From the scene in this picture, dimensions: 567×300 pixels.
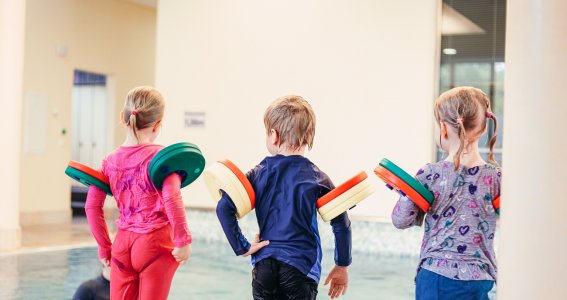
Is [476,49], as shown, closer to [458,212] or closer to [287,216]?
[458,212]

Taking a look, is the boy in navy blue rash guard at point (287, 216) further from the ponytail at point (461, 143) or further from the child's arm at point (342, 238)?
the ponytail at point (461, 143)

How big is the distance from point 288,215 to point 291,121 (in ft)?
1.19

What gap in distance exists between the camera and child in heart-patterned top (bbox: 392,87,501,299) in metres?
2.72

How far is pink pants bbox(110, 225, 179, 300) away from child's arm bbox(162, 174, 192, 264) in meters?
0.10

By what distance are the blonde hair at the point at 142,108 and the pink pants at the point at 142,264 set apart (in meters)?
0.46

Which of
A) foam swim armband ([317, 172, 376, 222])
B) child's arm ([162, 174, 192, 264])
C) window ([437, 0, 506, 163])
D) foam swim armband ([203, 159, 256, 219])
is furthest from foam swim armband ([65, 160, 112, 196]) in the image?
window ([437, 0, 506, 163])

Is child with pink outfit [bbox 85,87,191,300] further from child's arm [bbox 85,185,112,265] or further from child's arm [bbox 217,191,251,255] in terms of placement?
child's arm [bbox 217,191,251,255]

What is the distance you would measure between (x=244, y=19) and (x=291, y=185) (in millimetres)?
7300

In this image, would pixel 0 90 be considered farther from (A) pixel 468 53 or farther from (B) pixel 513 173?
(B) pixel 513 173

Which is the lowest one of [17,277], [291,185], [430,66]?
[17,277]

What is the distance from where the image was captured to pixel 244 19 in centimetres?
993

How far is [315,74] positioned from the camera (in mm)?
9406

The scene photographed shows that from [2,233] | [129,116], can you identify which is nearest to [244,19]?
[2,233]

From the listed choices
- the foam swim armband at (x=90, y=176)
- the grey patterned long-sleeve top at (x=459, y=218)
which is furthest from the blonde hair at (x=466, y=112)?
the foam swim armband at (x=90, y=176)
